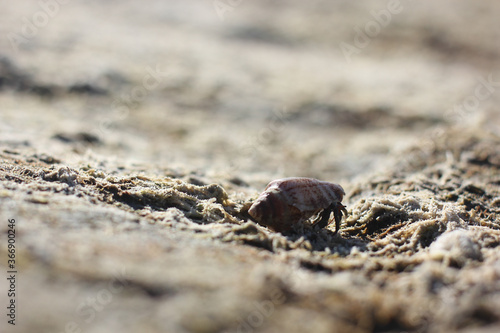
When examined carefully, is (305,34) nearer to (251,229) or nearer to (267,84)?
(267,84)

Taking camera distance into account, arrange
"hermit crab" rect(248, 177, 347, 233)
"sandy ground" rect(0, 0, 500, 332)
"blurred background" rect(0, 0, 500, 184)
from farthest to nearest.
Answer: "blurred background" rect(0, 0, 500, 184), "hermit crab" rect(248, 177, 347, 233), "sandy ground" rect(0, 0, 500, 332)

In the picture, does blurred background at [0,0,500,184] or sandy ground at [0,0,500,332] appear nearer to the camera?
sandy ground at [0,0,500,332]

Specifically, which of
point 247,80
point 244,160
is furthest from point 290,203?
point 247,80

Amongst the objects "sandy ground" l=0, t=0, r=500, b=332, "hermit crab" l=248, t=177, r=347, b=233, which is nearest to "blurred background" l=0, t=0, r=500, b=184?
"sandy ground" l=0, t=0, r=500, b=332

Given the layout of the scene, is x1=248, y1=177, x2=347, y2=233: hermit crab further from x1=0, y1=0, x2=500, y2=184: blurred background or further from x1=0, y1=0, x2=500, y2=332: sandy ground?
x1=0, y1=0, x2=500, y2=184: blurred background

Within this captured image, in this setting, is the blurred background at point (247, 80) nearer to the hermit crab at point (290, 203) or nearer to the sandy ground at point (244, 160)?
the sandy ground at point (244, 160)

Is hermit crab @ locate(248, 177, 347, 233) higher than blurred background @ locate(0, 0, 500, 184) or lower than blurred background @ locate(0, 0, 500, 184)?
lower

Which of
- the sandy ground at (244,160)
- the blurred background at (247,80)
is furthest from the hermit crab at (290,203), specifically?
the blurred background at (247,80)

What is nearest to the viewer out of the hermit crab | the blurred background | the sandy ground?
the sandy ground

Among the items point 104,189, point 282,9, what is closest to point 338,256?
point 104,189
